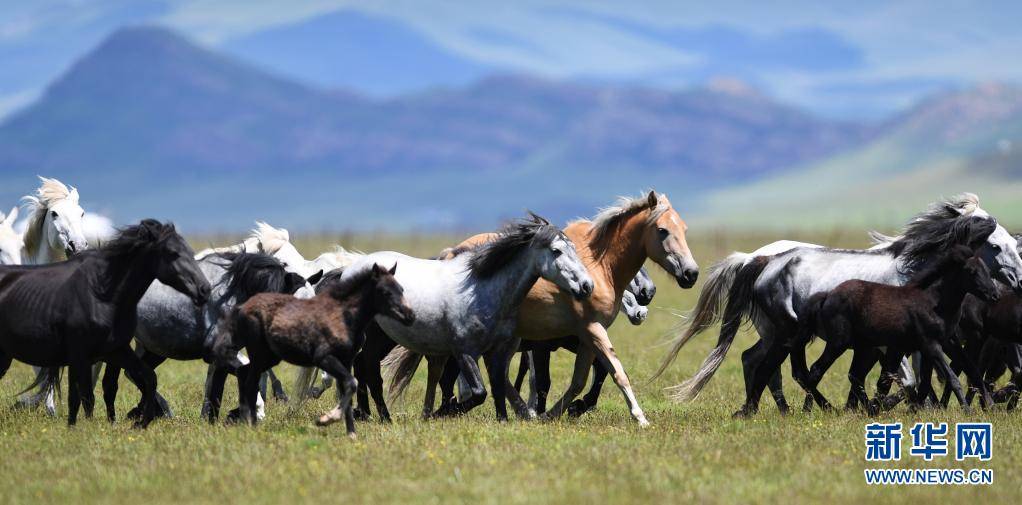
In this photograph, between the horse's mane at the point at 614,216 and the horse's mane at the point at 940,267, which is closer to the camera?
the horse's mane at the point at 940,267

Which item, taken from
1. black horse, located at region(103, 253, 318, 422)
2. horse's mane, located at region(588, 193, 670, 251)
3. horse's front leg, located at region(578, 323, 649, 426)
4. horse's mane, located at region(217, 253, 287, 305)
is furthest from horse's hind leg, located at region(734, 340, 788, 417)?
horse's mane, located at region(217, 253, 287, 305)

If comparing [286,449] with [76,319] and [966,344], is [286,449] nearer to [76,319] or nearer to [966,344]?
[76,319]

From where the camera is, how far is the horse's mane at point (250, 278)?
1190 cm

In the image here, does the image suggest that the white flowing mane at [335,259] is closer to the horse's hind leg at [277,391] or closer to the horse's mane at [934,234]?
the horse's hind leg at [277,391]

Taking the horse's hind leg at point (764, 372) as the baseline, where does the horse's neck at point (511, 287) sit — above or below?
above

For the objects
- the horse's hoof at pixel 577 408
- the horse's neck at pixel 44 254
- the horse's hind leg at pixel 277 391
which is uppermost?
the horse's neck at pixel 44 254

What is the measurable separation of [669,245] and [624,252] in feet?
1.51

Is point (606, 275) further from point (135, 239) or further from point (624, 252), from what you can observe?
point (135, 239)

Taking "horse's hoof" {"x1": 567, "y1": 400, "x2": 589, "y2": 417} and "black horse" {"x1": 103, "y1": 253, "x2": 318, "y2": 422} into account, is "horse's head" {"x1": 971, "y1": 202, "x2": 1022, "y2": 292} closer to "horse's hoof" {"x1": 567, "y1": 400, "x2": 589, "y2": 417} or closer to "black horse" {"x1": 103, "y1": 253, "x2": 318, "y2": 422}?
"horse's hoof" {"x1": 567, "y1": 400, "x2": 589, "y2": 417}

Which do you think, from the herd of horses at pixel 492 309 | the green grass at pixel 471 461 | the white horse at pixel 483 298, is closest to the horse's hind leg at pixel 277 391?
the herd of horses at pixel 492 309

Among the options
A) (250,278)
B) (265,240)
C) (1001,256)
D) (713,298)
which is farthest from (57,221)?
(1001,256)

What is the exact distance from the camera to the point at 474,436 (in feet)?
34.3

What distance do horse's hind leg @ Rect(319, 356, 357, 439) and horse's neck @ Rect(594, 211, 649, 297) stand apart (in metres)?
2.99

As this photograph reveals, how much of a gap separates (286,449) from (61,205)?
199 inches
